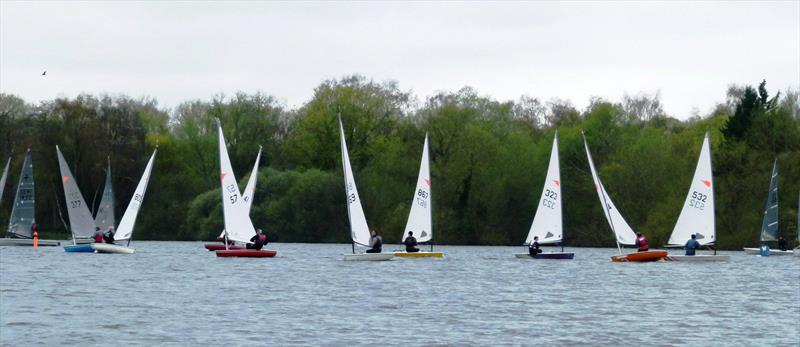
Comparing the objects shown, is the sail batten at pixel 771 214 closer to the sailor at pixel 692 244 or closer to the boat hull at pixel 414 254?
the sailor at pixel 692 244

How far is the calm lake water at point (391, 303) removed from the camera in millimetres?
28797

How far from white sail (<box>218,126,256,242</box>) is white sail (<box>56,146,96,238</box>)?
38.5 feet

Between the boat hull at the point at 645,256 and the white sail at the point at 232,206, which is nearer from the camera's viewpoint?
the boat hull at the point at 645,256

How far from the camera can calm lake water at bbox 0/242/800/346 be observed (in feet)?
94.5

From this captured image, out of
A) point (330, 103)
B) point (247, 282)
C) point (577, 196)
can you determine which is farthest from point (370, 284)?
point (330, 103)

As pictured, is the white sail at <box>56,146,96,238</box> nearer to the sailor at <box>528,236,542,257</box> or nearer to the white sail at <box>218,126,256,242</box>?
the white sail at <box>218,126,256,242</box>

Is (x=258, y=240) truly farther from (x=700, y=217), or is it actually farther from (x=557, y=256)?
(x=700, y=217)

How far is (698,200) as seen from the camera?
190ft

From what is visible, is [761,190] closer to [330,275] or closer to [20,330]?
[330,275]

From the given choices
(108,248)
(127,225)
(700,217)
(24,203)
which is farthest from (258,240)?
(24,203)

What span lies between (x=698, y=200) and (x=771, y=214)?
17.0m

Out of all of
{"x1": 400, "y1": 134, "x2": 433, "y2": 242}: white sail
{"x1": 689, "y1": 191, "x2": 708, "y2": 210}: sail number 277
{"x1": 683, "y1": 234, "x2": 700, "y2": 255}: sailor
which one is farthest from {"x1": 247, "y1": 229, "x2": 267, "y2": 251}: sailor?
{"x1": 689, "y1": 191, "x2": 708, "y2": 210}: sail number 277

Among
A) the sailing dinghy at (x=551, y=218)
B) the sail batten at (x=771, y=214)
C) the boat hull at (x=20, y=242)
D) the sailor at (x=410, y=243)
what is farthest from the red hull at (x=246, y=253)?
the sail batten at (x=771, y=214)

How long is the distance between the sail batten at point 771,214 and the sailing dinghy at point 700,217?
15682mm
